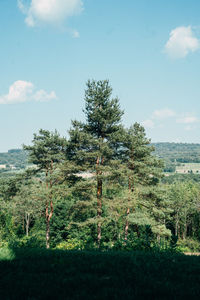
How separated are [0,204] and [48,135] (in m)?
27.2

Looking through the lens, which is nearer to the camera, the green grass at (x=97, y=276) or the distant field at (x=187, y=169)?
the green grass at (x=97, y=276)

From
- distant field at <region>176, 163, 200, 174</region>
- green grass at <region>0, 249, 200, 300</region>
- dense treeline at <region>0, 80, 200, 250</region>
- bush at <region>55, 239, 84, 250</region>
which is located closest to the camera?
green grass at <region>0, 249, 200, 300</region>

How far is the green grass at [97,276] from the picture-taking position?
3738 mm

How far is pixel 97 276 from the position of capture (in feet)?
14.9

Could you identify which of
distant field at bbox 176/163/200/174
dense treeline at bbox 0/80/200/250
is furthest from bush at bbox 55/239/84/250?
distant field at bbox 176/163/200/174

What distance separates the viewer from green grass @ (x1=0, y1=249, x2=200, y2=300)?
374 centimetres

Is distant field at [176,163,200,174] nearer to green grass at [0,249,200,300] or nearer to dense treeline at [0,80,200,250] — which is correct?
dense treeline at [0,80,200,250]

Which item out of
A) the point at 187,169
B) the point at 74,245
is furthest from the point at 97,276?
the point at 187,169

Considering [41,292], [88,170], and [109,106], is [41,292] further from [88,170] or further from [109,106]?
[109,106]

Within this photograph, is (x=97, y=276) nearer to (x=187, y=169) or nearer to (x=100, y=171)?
(x=100, y=171)

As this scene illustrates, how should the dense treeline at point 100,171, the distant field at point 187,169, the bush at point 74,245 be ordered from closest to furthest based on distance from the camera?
1. the bush at point 74,245
2. the dense treeline at point 100,171
3. the distant field at point 187,169

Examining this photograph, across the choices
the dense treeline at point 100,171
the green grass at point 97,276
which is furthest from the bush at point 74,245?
the dense treeline at point 100,171

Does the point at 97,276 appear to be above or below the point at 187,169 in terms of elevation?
above

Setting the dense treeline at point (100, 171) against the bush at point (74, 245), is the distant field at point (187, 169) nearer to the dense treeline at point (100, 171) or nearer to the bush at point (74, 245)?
the dense treeline at point (100, 171)
